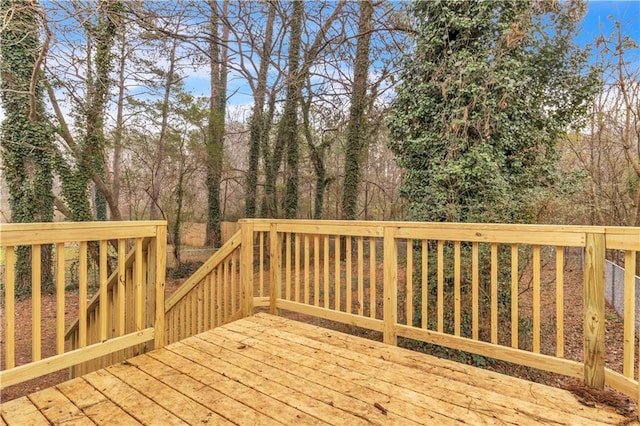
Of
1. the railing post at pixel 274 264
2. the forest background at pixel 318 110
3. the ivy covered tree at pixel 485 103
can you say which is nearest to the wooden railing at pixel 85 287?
the railing post at pixel 274 264

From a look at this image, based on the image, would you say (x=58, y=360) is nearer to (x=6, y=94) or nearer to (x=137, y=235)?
(x=137, y=235)

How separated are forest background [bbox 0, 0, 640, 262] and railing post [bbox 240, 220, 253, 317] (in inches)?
105

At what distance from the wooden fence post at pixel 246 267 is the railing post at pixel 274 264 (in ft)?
0.64

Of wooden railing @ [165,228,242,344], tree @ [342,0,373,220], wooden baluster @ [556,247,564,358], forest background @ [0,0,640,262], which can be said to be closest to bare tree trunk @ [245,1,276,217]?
forest background @ [0,0,640,262]

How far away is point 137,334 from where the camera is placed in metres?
2.33

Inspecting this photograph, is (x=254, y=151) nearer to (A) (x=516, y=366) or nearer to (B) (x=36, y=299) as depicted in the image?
(A) (x=516, y=366)

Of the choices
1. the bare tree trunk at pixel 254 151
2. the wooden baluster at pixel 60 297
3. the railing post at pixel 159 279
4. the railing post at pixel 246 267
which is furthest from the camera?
the bare tree trunk at pixel 254 151

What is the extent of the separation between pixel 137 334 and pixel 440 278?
2151 millimetres

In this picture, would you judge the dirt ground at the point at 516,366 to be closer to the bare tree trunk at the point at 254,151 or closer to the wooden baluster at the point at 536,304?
the wooden baluster at the point at 536,304

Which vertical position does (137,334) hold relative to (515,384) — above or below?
above

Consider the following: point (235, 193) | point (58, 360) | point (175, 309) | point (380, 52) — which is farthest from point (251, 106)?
point (58, 360)

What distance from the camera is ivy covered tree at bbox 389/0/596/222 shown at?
452 centimetres

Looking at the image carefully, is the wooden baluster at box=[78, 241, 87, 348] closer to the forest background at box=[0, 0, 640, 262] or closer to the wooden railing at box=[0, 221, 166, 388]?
the wooden railing at box=[0, 221, 166, 388]

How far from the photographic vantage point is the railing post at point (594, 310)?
188cm
